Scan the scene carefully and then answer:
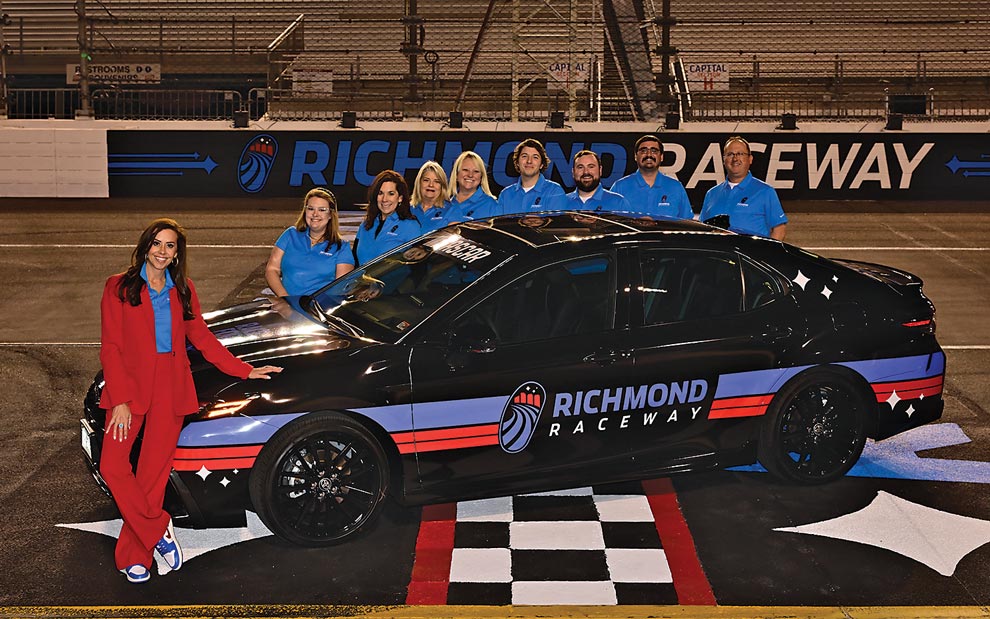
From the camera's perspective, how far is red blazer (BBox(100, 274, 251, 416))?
555 centimetres

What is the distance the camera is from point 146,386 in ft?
18.4

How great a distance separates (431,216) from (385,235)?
57 cm

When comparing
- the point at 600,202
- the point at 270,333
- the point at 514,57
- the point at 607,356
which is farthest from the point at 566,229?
the point at 514,57

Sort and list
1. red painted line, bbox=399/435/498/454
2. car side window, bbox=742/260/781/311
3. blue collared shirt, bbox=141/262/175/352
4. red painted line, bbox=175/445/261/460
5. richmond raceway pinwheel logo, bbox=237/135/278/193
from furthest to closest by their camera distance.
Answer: richmond raceway pinwheel logo, bbox=237/135/278/193 < car side window, bbox=742/260/781/311 < red painted line, bbox=399/435/498/454 < red painted line, bbox=175/445/261/460 < blue collared shirt, bbox=141/262/175/352

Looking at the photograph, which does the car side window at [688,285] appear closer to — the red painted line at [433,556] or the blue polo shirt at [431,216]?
the red painted line at [433,556]

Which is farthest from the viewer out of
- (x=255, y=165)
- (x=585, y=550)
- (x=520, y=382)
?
(x=255, y=165)

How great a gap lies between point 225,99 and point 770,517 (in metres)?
17.3

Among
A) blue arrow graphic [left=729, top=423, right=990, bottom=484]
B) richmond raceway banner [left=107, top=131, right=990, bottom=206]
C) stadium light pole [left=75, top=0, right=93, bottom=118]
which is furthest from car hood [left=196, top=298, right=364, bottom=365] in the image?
stadium light pole [left=75, top=0, right=93, bottom=118]

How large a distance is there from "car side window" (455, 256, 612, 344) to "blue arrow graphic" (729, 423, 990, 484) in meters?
1.49

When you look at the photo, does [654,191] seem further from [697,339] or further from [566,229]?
[697,339]

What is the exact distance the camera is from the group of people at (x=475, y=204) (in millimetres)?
8219

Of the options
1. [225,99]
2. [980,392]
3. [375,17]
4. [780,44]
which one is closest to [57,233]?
[225,99]

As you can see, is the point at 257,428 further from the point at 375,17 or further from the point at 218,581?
the point at 375,17

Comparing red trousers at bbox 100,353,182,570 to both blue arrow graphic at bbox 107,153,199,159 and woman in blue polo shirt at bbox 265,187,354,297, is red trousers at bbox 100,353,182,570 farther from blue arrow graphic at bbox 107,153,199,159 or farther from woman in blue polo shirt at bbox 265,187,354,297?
blue arrow graphic at bbox 107,153,199,159
